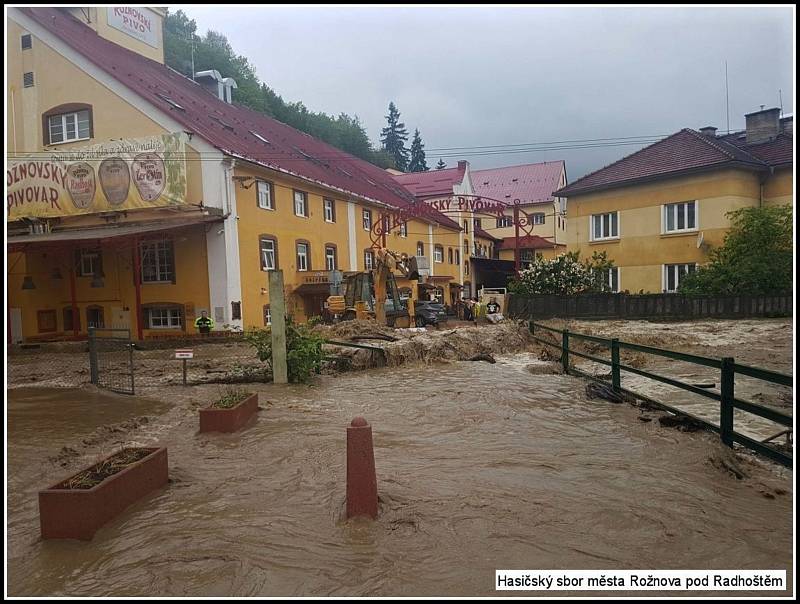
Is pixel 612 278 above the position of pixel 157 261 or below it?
below

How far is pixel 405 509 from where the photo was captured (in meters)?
4.66

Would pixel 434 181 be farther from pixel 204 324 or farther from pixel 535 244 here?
pixel 204 324

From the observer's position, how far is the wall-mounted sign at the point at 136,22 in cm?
2694

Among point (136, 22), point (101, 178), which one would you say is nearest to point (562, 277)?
point (101, 178)

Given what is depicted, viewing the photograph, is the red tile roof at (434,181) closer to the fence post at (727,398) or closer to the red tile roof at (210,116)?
the red tile roof at (210,116)

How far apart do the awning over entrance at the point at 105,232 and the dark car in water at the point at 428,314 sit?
10867mm

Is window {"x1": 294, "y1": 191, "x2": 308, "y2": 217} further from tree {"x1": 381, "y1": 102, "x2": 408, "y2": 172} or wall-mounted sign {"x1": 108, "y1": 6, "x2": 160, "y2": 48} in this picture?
tree {"x1": 381, "y1": 102, "x2": 408, "y2": 172}

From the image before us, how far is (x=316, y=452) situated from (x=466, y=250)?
44.1 m

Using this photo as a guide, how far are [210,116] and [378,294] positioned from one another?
13.7m

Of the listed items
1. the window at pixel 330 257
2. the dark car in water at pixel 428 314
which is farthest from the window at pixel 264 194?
the dark car in water at pixel 428 314

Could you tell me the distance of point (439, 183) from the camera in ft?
164

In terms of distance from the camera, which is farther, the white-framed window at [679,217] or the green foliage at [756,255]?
the white-framed window at [679,217]

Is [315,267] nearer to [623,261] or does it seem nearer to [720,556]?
[623,261]

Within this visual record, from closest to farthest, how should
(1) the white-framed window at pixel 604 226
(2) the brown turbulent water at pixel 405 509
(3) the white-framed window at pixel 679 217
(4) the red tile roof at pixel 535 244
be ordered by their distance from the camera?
(2) the brown turbulent water at pixel 405 509
(3) the white-framed window at pixel 679 217
(1) the white-framed window at pixel 604 226
(4) the red tile roof at pixel 535 244
